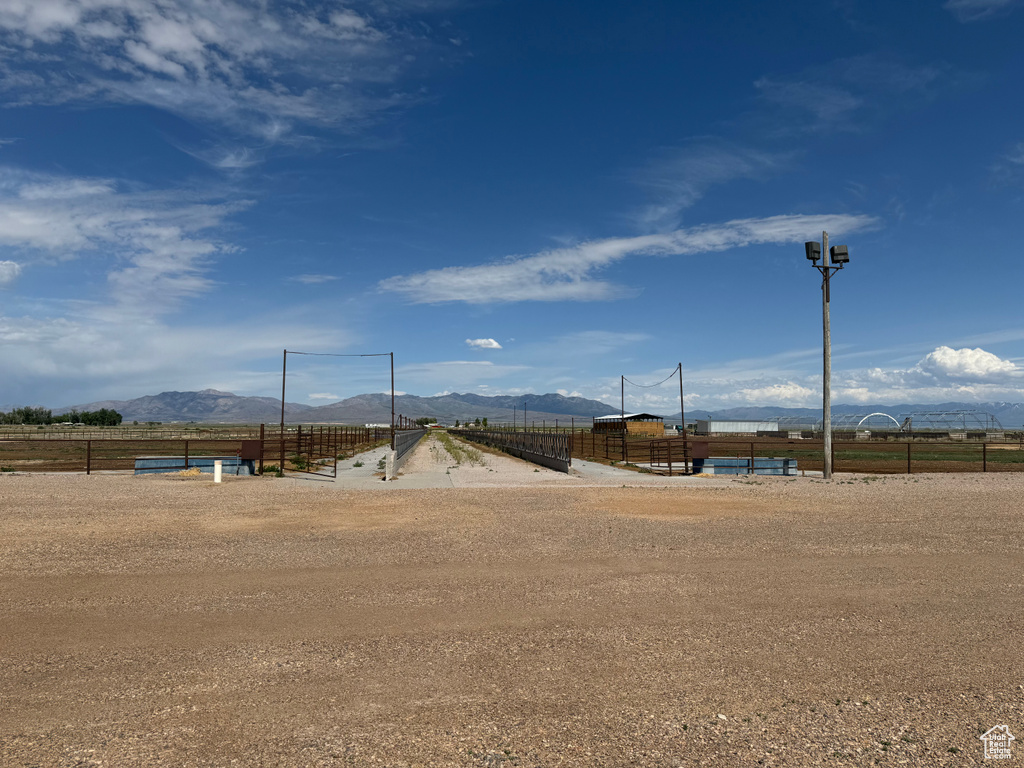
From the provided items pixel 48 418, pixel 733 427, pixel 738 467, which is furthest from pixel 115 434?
pixel 48 418

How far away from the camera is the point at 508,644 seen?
20.4ft

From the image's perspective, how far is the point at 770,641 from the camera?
629 centimetres

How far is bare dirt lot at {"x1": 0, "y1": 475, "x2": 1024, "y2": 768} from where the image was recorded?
4426mm

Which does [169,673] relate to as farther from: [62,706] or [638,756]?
[638,756]

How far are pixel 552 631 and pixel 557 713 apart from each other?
1.80 metres

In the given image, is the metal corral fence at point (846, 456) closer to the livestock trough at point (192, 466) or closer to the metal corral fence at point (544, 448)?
the metal corral fence at point (544, 448)

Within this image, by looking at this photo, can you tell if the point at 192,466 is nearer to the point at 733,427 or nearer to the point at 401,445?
the point at 401,445

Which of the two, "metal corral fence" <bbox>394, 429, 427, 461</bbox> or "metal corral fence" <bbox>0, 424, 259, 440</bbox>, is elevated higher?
"metal corral fence" <bbox>394, 429, 427, 461</bbox>

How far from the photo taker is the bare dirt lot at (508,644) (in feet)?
14.5

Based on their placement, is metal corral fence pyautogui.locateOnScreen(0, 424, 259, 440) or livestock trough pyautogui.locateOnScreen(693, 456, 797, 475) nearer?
livestock trough pyautogui.locateOnScreen(693, 456, 797, 475)

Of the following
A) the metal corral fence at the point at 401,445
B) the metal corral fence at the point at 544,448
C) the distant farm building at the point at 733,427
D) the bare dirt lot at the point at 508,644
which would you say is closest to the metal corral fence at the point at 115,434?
the metal corral fence at the point at 401,445

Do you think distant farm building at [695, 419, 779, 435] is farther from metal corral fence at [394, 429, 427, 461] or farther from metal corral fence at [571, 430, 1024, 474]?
metal corral fence at [394, 429, 427, 461]

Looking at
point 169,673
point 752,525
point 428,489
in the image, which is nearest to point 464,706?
point 169,673

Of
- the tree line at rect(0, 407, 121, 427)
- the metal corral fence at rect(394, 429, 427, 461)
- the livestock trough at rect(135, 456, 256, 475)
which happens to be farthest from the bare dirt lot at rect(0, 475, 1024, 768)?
the tree line at rect(0, 407, 121, 427)
